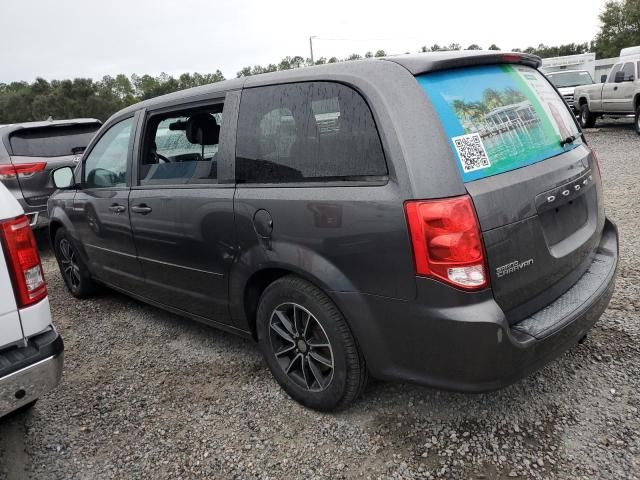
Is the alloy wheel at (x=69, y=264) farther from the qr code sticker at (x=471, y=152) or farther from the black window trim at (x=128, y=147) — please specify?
the qr code sticker at (x=471, y=152)

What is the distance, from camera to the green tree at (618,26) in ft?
135

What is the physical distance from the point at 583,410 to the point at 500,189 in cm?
126

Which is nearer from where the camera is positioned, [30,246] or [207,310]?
[30,246]

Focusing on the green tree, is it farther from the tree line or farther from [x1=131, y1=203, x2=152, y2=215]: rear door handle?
[x1=131, y1=203, x2=152, y2=215]: rear door handle

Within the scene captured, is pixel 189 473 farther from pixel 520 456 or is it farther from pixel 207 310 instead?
pixel 520 456

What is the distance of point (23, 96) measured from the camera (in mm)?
70312

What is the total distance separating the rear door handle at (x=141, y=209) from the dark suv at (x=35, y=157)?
3.38 meters

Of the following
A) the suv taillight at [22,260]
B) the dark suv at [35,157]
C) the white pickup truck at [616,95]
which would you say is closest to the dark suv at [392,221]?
the suv taillight at [22,260]

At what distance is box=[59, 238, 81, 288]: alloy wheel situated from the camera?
15.1ft

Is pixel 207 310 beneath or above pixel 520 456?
above

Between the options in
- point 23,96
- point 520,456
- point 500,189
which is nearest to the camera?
point 500,189

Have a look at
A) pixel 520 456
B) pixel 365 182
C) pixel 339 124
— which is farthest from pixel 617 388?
pixel 339 124

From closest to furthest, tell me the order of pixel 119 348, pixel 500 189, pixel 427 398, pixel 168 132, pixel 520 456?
pixel 500 189, pixel 520 456, pixel 427 398, pixel 168 132, pixel 119 348

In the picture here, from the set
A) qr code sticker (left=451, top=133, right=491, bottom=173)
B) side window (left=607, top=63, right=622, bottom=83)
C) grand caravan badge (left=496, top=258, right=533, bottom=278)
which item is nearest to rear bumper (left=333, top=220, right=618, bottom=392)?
grand caravan badge (left=496, top=258, right=533, bottom=278)
